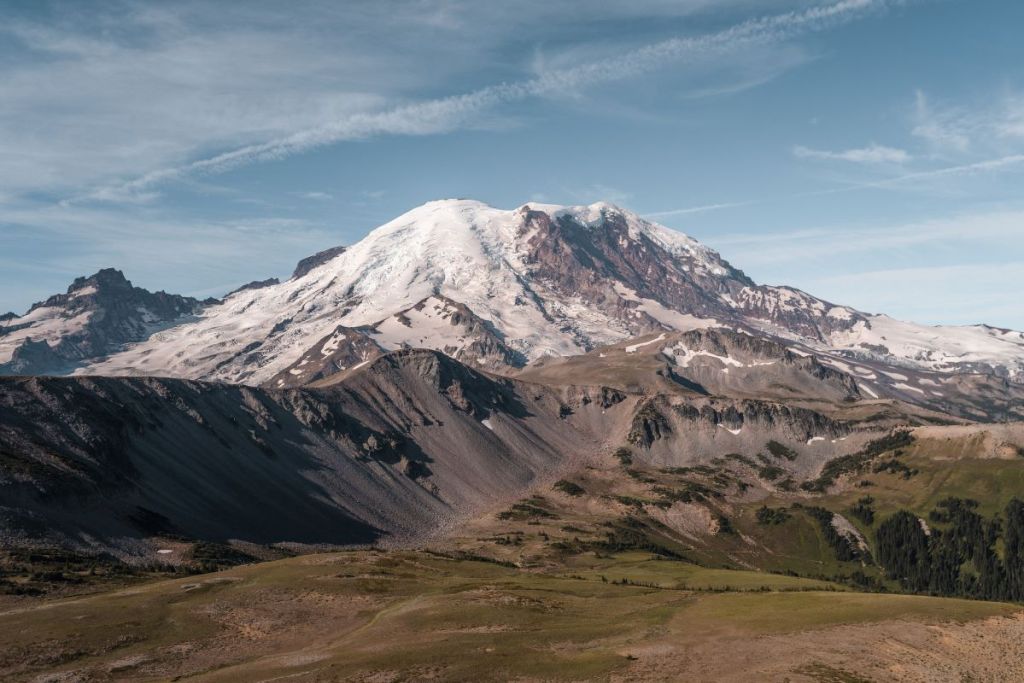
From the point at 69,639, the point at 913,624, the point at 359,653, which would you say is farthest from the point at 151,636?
the point at 913,624

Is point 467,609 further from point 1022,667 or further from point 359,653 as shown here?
point 1022,667

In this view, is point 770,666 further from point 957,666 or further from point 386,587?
point 386,587

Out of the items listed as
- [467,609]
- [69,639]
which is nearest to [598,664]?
[467,609]

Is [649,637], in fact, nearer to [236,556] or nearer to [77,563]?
[77,563]

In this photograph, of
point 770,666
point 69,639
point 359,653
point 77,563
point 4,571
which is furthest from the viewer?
point 77,563

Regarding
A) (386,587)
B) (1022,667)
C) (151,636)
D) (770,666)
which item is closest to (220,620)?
(151,636)

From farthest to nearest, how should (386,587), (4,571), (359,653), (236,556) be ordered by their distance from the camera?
1. (236,556)
2. (4,571)
3. (386,587)
4. (359,653)

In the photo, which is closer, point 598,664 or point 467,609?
point 598,664

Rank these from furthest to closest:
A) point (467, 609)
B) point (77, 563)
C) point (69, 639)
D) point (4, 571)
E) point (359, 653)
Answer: point (77, 563) < point (4, 571) < point (467, 609) < point (69, 639) < point (359, 653)

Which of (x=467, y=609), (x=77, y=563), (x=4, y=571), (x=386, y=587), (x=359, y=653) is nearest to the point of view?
(x=359, y=653)
